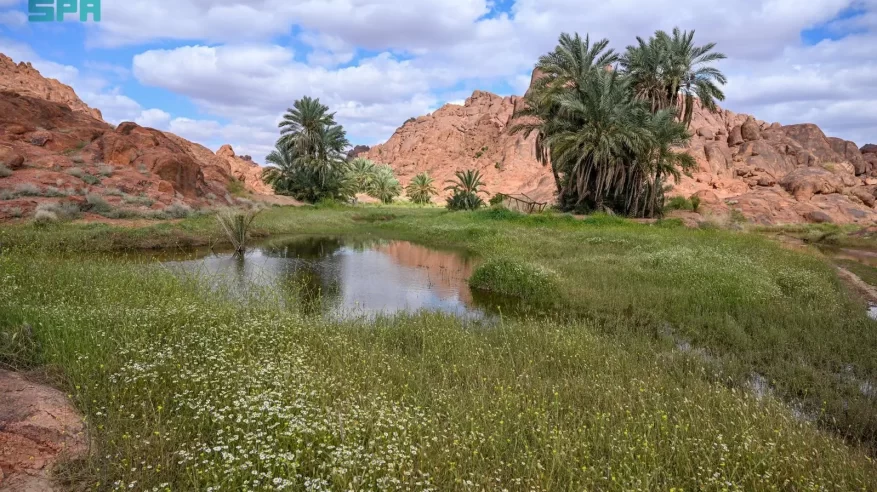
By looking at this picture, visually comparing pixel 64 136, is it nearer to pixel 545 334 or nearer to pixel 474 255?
pixel 474 255

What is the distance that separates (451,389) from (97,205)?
86.8 ft

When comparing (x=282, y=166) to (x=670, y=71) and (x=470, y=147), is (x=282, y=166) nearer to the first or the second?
(x=670, y=71)

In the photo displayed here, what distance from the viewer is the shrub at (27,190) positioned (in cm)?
2330

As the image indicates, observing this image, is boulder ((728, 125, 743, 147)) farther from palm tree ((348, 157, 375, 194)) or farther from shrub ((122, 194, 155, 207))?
shrub ((122, 194, 155, 207))

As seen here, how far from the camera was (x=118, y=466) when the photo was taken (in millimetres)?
3584

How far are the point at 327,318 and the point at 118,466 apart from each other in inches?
204

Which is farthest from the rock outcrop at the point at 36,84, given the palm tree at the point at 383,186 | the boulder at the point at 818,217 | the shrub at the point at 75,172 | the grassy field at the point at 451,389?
the boulder at the point at 818,217

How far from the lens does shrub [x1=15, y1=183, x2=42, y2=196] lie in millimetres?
23297

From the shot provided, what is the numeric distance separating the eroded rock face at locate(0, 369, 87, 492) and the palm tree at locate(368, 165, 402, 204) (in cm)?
6332

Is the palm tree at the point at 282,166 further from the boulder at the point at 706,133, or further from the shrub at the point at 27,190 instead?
the boulder at the point at 706,133

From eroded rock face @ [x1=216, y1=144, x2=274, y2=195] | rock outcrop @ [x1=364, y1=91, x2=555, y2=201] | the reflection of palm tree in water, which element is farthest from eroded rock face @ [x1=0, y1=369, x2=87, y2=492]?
eroded rock face @ [x1=216, y1=144, x2=274, y2=195]

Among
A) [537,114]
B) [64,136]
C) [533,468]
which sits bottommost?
[533,468]

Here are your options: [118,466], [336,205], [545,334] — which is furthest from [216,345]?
[336,205]

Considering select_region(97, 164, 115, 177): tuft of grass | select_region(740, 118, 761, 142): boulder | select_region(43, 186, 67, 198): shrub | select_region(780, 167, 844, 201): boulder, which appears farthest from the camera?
select_region(740, 118, 761, 142): boulder
